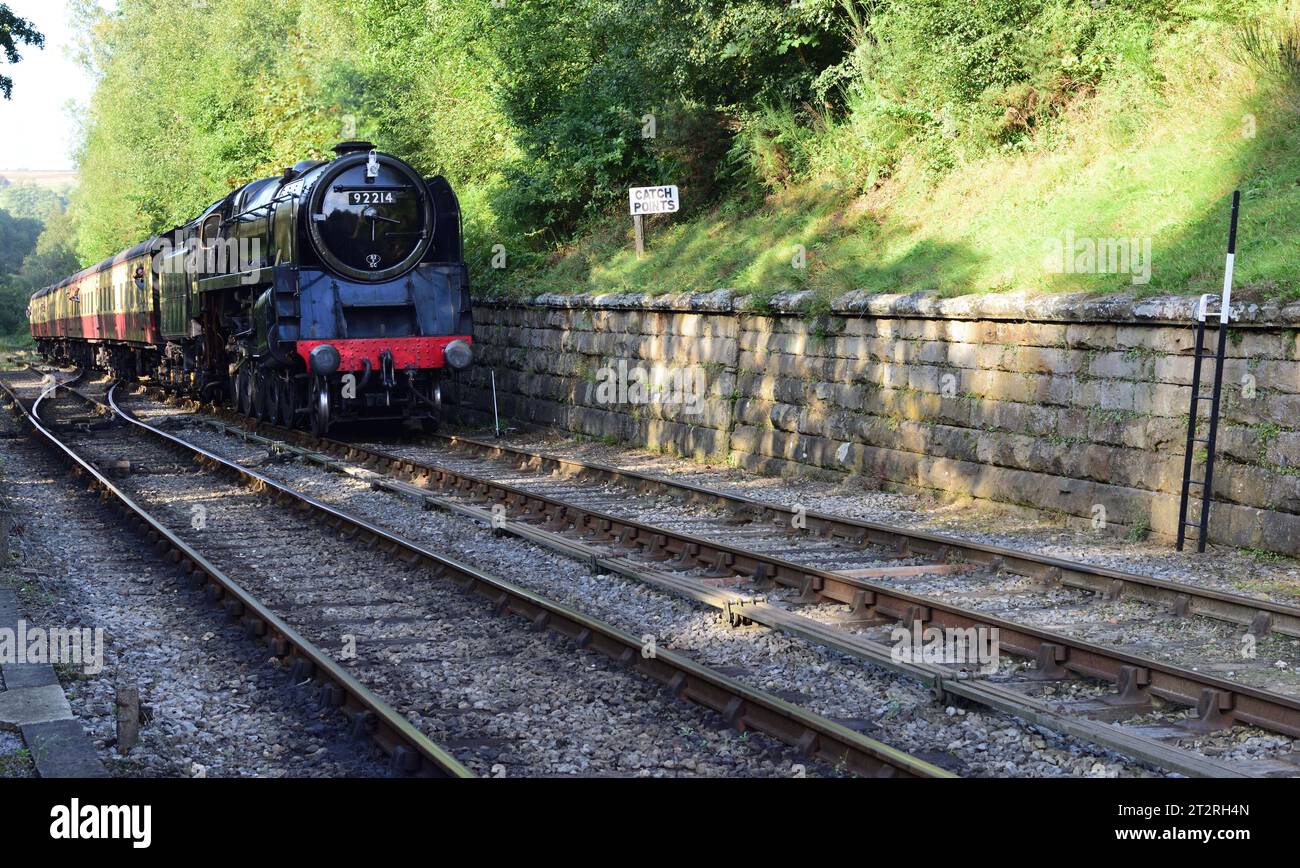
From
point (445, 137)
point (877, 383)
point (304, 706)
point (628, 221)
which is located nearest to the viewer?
point (304, 706)

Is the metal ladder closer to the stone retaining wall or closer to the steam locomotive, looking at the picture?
the stone retaining wall

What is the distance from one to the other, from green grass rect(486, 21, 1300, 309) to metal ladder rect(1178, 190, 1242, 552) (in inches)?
15.4

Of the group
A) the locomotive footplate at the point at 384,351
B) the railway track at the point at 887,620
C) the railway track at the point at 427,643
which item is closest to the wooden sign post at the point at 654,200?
the locomotive footplate at the point at 384,351

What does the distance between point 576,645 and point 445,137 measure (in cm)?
2089

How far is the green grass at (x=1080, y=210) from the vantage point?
10812 millimetres

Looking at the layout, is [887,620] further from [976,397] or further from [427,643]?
[976,397]

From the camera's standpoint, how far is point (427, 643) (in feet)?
24.8

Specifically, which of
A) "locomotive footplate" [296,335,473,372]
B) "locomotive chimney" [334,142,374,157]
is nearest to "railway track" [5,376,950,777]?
"locomotive footplate" [296,335,473,372]

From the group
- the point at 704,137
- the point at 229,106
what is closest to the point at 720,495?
the point at 704,137

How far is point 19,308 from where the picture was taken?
251ft

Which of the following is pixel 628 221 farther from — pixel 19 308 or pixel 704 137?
pixel 19 308

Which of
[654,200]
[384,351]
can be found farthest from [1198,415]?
[384,351]

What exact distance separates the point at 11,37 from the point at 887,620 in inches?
716

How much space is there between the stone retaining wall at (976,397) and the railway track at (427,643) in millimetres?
4904
